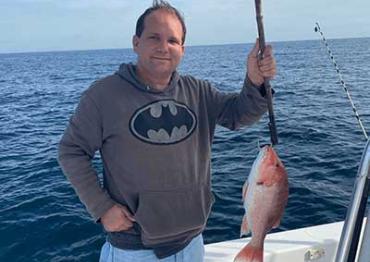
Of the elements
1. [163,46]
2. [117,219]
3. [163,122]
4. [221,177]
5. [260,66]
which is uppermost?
[163,46]

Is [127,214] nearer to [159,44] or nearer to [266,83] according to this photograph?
[159,44]

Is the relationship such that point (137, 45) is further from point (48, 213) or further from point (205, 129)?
point (48, 213)

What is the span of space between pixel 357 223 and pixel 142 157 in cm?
123

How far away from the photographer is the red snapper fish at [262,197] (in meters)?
2.54

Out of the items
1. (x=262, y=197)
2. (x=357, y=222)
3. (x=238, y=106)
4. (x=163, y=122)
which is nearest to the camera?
(x=357, y=222)

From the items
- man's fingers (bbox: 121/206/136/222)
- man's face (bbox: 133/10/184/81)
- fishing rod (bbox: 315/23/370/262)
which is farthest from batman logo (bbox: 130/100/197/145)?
fishing rod (bbox: 315/23/370/262)

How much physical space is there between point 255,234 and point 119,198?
33.9 inches

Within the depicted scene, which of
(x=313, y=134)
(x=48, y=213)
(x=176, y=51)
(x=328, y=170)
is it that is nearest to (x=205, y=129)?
(x=176, y=51)

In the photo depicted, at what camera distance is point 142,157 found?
8.55ft

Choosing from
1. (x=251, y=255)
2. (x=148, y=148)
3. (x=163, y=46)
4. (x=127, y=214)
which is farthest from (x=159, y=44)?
(x=251, y=255)

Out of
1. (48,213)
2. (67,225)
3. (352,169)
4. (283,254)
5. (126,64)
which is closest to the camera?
(126,64)

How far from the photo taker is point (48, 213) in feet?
26.9

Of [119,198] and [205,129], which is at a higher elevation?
[205,129]

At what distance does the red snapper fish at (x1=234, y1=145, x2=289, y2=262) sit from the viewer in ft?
8.33
